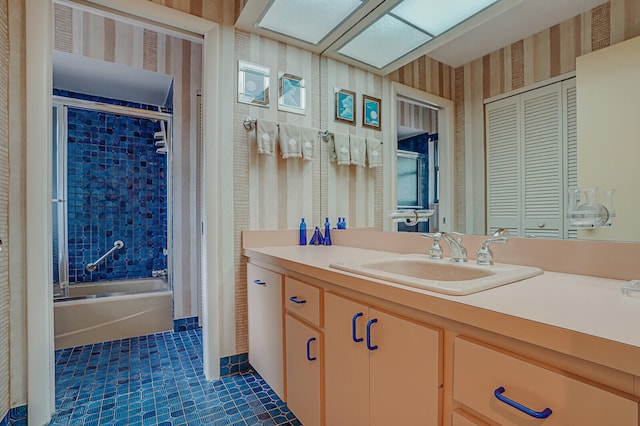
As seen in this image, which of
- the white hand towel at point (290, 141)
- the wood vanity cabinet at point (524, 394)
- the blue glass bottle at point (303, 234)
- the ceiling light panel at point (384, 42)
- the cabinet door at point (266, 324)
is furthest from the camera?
the blue glass bottle at point (303, 234)

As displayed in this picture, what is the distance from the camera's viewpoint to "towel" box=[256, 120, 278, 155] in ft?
6.49

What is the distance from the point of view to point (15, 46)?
1.48m

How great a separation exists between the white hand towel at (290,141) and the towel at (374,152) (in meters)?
0.44

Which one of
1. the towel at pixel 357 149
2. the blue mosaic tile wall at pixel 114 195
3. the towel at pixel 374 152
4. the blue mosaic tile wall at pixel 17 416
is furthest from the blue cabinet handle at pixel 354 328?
the blue mosaic tile wall at pixel 114 195

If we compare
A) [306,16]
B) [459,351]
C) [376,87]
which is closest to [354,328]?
[459,351]

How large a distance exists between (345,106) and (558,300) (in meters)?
1.74

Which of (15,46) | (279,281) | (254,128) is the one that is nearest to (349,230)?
(279,281)

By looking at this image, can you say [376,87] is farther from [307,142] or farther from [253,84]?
[253,84]

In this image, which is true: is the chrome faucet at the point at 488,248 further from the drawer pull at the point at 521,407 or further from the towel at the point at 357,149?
the towel at the point at 357,149

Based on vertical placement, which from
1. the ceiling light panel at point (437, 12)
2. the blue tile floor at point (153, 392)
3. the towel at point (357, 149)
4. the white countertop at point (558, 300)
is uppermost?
the ceiling light panel at point (437, 12)

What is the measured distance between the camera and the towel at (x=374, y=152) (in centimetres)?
195

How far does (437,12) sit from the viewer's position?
5.32 ft

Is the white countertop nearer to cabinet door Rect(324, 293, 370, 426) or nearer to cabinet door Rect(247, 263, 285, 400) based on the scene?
cabinet door Rect(324, 293, 370, 426)

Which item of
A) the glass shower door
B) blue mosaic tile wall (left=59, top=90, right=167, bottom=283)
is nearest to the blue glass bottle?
blue mosaic tile wall (left=59, top=90, right=167, bottom=283)
